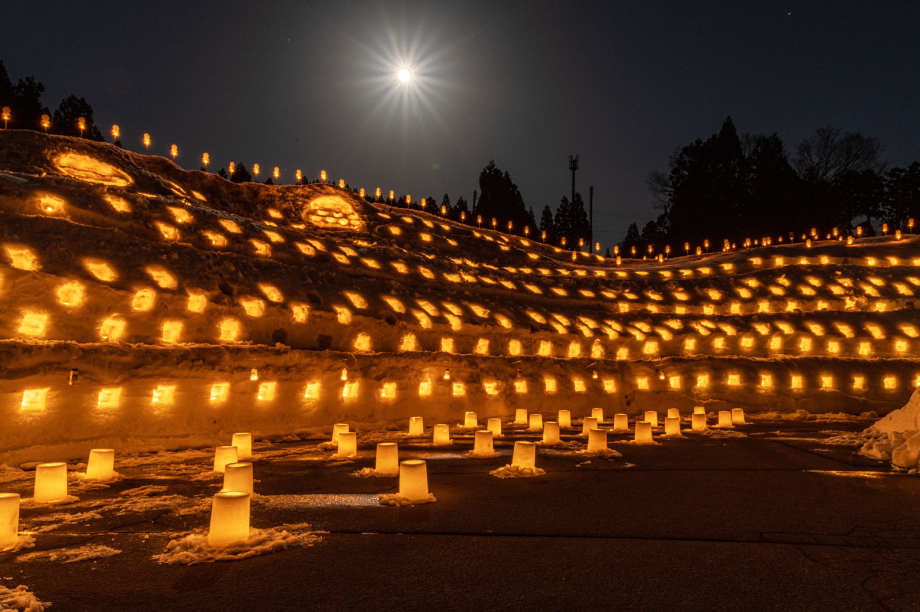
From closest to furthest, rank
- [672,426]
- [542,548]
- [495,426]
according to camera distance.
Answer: [542,548] < [495,426] < [672,426]

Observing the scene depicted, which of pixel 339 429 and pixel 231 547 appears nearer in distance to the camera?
pixel 231 547

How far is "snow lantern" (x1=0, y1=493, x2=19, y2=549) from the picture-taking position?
590 centimetres

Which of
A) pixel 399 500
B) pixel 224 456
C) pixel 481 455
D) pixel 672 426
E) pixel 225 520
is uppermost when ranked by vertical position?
pixel 672 426

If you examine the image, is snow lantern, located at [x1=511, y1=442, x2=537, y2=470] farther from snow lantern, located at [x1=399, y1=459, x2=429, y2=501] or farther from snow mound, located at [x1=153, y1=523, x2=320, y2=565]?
snow mound, located at [x1=153, y1=523, x2=320, y2=565]

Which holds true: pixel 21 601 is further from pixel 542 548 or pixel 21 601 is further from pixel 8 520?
pixel 542 548

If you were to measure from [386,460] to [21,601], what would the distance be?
5.93 m

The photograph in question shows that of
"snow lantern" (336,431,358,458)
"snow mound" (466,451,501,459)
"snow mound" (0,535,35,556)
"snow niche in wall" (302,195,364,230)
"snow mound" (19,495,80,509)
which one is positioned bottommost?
"snow mound" (0,535,35,556)

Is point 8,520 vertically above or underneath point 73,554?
above

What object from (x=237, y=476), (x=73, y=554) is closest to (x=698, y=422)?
(x=237, y=476)

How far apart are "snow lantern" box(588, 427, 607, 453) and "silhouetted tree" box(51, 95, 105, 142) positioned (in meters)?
46.4

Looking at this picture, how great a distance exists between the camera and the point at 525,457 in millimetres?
10156

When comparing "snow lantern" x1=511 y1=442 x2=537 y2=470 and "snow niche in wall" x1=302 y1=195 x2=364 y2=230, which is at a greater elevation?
"snow niche in wall" x1=302 y1=195 x2=364 y2=230

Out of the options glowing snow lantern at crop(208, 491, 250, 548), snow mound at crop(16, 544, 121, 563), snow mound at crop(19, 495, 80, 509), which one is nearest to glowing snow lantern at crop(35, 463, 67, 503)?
snow mound at crop(19, 495, 80, 509)

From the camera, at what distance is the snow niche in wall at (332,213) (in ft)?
114
